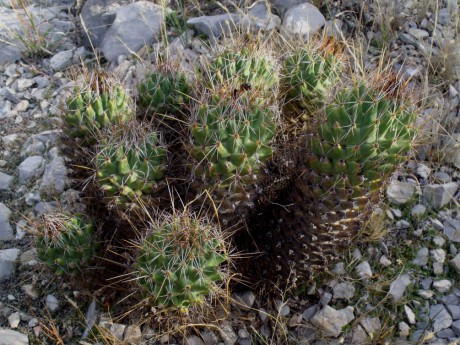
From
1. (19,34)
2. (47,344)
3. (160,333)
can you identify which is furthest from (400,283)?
(19,34)

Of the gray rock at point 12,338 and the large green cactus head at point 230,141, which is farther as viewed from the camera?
the gray rock at point 12,338

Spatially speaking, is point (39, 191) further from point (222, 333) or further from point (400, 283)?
point (400, 283)

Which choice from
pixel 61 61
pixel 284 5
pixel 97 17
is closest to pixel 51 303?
pixel 61 61

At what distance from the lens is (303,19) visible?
4.29 metres

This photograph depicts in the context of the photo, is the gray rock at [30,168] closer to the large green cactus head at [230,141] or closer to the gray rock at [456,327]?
the large green cactus head at [230,141]

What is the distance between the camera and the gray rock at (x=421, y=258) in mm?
3275

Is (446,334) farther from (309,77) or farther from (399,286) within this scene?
(309,77)

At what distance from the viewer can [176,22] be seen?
176 inches

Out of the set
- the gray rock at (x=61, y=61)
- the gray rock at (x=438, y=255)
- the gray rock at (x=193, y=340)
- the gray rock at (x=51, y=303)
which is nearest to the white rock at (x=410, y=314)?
the gray rock at (x=438, y=255)

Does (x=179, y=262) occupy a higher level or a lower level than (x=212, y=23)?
higher

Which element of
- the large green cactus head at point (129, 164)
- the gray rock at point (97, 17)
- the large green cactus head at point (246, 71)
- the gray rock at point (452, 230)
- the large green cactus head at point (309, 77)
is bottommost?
the gray rock at point (452, 230)

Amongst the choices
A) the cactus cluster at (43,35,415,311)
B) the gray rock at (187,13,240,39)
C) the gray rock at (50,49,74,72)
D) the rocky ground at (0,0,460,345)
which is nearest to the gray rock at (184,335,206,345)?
the rocky ground at (0,0,460,345)

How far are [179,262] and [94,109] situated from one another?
34.6 inches

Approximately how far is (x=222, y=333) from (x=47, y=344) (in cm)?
90
